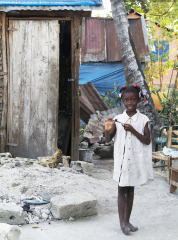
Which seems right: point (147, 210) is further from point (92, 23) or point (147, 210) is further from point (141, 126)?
point (92, 23)

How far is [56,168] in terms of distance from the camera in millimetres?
5016

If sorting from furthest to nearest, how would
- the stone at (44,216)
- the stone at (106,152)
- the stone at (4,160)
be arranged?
the stone at (106,152), the stone at (4,160), the stone at (44,216)

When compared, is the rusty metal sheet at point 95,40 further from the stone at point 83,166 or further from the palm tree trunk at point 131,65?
the stone at point 83,166

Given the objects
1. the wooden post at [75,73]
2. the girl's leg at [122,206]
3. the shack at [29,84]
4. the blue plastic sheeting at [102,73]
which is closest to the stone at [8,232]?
the girl's leg at [122,206]

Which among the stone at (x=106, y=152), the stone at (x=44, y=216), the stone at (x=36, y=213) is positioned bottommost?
the stone at (x=106, y=152)

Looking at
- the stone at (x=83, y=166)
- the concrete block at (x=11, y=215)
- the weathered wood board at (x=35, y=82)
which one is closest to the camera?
→ the concrete block at (x=11, y=215)

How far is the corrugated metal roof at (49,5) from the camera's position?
518 cm

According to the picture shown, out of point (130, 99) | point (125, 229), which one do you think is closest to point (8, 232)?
point (125, 229)

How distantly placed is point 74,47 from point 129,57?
2.07 m

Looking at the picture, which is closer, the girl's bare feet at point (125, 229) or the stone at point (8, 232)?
the stone at point (8, 232)

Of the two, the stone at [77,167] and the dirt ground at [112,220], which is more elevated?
the stone at [77,167]

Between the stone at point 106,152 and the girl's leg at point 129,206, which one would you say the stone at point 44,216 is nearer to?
the girl's leg at point 129,206

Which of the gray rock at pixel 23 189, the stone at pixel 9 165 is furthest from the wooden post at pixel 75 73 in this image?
the gray rock at pixel 23 189

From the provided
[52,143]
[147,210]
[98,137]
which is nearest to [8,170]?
[52,143]
